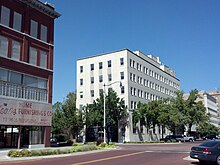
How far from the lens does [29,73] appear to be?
1316 inches

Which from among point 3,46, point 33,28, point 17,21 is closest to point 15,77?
point 3,46

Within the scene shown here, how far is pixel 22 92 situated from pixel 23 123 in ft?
11.1

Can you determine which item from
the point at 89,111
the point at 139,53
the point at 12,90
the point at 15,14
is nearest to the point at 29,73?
the point at 12,90

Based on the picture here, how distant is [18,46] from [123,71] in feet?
112

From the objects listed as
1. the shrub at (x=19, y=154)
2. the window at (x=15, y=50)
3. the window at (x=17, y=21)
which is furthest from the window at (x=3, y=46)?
the shrub at (x=19, y=154)

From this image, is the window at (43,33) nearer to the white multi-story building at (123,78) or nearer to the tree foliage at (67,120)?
the tree foliage at (67,120)

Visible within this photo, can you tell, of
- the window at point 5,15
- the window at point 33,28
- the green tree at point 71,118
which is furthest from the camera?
the green tree at point 71,118

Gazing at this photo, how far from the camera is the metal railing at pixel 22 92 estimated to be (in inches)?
1196

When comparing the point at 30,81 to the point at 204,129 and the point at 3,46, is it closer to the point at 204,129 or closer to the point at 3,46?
the point at 3,46

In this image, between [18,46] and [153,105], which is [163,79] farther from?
[18,46]

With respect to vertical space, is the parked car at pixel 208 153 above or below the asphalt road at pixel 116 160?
above

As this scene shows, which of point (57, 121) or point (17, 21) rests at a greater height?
point (17, 21)

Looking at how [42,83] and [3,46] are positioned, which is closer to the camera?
[3,46]

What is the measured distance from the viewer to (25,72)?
32.9 m
